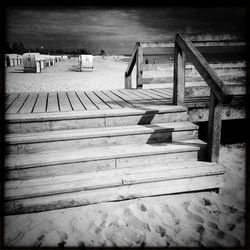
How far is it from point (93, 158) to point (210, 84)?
1795mm

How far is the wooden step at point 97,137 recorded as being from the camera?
3027mm

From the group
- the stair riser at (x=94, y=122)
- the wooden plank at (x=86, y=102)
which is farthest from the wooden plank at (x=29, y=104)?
the wooden plank at (x=86, y=102)

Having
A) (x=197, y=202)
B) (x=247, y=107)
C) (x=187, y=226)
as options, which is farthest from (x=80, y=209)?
(x=247, y=107)

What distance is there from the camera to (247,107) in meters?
4.28

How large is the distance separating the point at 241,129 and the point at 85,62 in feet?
53.6

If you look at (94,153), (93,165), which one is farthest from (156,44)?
(93,165)

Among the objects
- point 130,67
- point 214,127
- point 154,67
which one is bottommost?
point 214,127

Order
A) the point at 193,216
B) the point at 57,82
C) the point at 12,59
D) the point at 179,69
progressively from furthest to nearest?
the point at 12,59
the point at 57,82
the point at 179,69
the point at 193,216

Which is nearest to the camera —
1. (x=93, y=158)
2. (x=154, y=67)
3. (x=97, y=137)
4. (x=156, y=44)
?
(x=93, y=158)

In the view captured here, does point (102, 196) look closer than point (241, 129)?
Yes

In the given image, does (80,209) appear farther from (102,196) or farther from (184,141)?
(184,141)

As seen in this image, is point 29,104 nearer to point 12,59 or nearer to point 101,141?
point 101,141

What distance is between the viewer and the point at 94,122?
3480 mm

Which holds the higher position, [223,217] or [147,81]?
[147,81]
